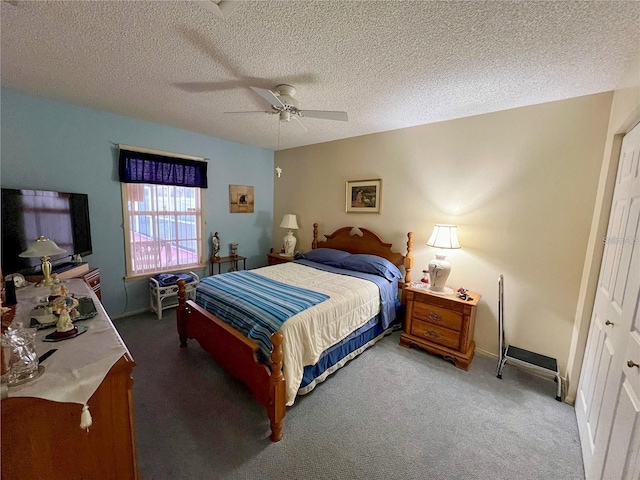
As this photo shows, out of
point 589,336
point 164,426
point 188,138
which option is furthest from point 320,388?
point 188,138

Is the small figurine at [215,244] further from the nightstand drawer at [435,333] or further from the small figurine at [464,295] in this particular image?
the small figurine at [464,295]

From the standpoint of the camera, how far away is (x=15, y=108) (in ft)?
8.02

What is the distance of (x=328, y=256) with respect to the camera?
352 cm

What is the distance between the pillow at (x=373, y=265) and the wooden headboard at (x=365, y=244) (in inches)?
5.4

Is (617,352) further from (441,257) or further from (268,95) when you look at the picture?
(268,95)

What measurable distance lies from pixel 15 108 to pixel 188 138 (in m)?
1.61

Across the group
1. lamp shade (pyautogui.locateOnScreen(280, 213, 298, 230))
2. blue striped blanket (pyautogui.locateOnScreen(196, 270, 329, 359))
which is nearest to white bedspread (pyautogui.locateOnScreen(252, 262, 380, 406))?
blue striped blanket (pyautogui.locateOnScreen(196, 270, 329, 359))

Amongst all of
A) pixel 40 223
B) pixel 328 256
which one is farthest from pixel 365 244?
pixel 40 223

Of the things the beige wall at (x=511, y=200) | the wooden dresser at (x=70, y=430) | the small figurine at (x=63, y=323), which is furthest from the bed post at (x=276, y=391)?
the beige wall at (x=511, y=200)

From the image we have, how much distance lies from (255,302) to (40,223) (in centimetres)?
220

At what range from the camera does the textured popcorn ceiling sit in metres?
1.32

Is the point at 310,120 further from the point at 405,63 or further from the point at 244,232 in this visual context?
the point at 244,232

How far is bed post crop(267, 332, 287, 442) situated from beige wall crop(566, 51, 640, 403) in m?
2.30

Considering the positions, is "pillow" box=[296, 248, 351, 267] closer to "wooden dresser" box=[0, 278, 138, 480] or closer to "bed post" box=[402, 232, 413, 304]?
"bed post" box=[402, 232, 413, 304]
